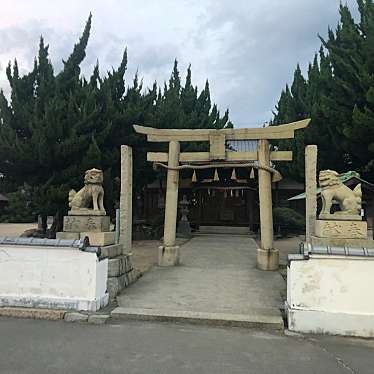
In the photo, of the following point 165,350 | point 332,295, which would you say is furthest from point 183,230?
point 165,350

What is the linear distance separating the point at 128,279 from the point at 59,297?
7.03 ft

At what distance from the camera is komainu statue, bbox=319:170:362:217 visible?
717 cm

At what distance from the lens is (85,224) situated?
24.7ft

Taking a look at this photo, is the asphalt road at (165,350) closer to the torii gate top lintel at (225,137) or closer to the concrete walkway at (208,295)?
the concrete walkway at (208,295)

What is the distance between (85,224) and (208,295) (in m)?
2.84

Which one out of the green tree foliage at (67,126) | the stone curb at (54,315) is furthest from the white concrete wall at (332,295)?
the green tree foliage at (67,126)

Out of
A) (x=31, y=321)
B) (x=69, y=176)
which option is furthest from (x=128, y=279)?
(x=69, y=176)

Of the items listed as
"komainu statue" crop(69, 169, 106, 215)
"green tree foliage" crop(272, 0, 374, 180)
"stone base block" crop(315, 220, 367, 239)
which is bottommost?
"stone base block" crop(315, 220, 367, 239)

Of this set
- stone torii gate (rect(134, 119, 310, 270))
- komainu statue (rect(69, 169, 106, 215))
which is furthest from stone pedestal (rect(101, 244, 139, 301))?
stone torii gate (rect(134, 119, 310, 270))

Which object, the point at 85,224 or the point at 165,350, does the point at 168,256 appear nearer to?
the point at 85,224

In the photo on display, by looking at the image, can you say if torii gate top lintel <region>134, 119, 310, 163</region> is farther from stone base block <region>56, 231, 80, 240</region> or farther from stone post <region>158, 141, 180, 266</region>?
stone base block <region>56, 231, 80, 240</region>

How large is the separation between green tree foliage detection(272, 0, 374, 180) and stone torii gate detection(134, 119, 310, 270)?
3.14m

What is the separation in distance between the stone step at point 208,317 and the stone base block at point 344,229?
5.95ft

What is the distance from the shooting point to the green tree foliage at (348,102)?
1208 centimetres
